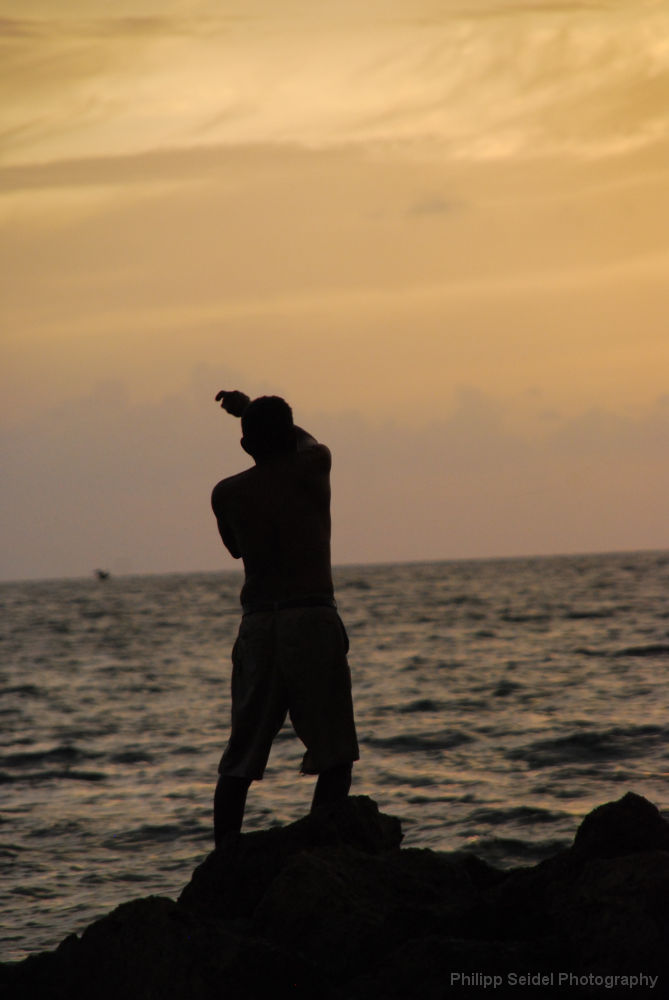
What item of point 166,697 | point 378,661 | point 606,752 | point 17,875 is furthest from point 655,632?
point 17,875

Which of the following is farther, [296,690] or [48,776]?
[48,776]

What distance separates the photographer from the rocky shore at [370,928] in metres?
5.20

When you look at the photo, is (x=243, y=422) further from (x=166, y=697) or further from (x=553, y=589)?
(x=553, y=589)

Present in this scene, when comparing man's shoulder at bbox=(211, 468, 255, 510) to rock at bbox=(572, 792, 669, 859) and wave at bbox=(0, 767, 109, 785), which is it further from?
wave at bbox=(0, 767, 109, 785)

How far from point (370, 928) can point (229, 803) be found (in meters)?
1.01

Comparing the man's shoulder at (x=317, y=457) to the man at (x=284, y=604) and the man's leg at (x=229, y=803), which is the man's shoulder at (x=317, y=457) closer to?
the man at (x=284, y=604)

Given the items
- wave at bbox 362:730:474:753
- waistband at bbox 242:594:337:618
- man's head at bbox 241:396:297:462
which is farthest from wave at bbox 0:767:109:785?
man's head at bbox 241:396:297:462

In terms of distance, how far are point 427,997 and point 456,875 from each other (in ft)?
3.14

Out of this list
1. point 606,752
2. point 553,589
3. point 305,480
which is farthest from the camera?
point 553,589

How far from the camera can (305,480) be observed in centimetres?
604

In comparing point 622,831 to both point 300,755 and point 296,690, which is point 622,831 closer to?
point 296,690

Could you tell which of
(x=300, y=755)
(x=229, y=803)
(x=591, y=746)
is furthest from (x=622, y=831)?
(x=300, y=755)

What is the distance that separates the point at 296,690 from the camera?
6.07m

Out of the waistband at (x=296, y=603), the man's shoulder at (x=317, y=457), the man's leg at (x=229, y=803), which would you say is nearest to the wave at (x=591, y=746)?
the man's leg at (x=229, y=803)
